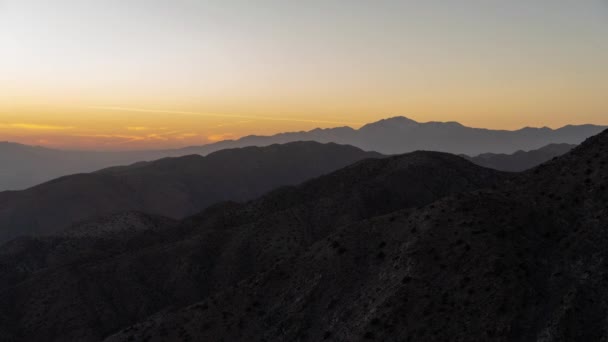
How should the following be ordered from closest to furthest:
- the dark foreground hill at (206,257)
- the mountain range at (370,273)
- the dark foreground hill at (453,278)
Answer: the dark foreground hill at (453,278)
the mountain range at (370,273)
the dark foreground hill at (206,257)

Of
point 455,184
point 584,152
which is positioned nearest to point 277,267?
point 584,152

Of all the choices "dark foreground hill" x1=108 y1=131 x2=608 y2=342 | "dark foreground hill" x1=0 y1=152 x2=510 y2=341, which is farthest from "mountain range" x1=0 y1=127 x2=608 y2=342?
"dark foreground hill" x1=0 y1=152 x2=510 y2=341

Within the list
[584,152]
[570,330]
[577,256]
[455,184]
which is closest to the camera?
[570,330]

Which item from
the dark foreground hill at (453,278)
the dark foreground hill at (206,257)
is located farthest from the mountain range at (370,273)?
the dark foreground hill at (206,257)

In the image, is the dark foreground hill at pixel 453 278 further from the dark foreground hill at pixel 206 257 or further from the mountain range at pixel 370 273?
the dark foreground hill at pixel 206 257

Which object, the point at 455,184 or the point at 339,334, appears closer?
the point at 339,334

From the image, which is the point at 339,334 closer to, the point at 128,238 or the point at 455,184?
the point at 455,184

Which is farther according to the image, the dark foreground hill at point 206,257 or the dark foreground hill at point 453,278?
the dark foreground hill at point 206,257

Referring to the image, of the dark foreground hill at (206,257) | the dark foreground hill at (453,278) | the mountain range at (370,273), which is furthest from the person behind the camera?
the dark foreground hill at (206,257)

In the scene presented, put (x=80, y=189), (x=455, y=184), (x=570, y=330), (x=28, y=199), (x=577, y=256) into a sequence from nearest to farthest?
(x=570, y=330) → (x=577, y=256) → (x=455, y=184) → (x=28, y=199) → (x=80, y=189)
